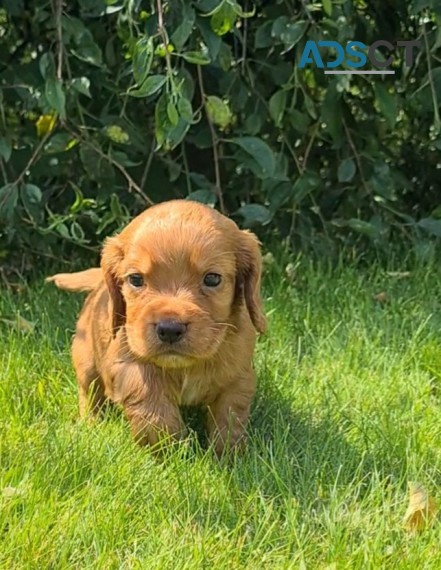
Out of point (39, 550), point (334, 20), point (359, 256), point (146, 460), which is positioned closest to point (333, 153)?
point (359, 256)

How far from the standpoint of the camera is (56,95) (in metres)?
3.14

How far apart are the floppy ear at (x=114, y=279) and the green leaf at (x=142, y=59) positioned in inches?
24.9

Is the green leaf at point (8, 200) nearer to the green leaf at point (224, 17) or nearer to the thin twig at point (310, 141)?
the green leaf at point (224, 17)

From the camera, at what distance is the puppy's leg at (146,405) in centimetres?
239

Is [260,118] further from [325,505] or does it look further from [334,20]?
[325,505]

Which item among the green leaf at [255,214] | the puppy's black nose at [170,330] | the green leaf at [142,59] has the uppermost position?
the green leaf at [142,59]

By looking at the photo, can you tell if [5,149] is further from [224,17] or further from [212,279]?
[212,279]

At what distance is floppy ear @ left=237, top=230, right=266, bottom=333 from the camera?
2.42 m

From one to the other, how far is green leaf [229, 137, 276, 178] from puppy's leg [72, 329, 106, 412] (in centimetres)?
110

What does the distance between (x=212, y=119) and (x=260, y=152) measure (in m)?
0.22

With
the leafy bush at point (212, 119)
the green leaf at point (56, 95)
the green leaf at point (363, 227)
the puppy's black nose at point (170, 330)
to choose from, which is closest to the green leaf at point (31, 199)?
the leafy bush at point (212, 119)

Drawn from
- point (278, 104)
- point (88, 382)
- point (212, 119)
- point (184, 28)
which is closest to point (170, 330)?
point (88, 382)

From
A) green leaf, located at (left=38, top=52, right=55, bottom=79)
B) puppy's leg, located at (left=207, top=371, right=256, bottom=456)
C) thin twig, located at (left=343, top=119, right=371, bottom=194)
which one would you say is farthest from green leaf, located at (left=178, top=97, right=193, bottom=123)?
thin twig, located at (left=343, top=119, right=371, bottom=194)

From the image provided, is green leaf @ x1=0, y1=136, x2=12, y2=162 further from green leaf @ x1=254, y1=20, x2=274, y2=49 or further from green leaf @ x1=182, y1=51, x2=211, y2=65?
green leaf @ x1=254, y1=20, x2=274, y2=49
